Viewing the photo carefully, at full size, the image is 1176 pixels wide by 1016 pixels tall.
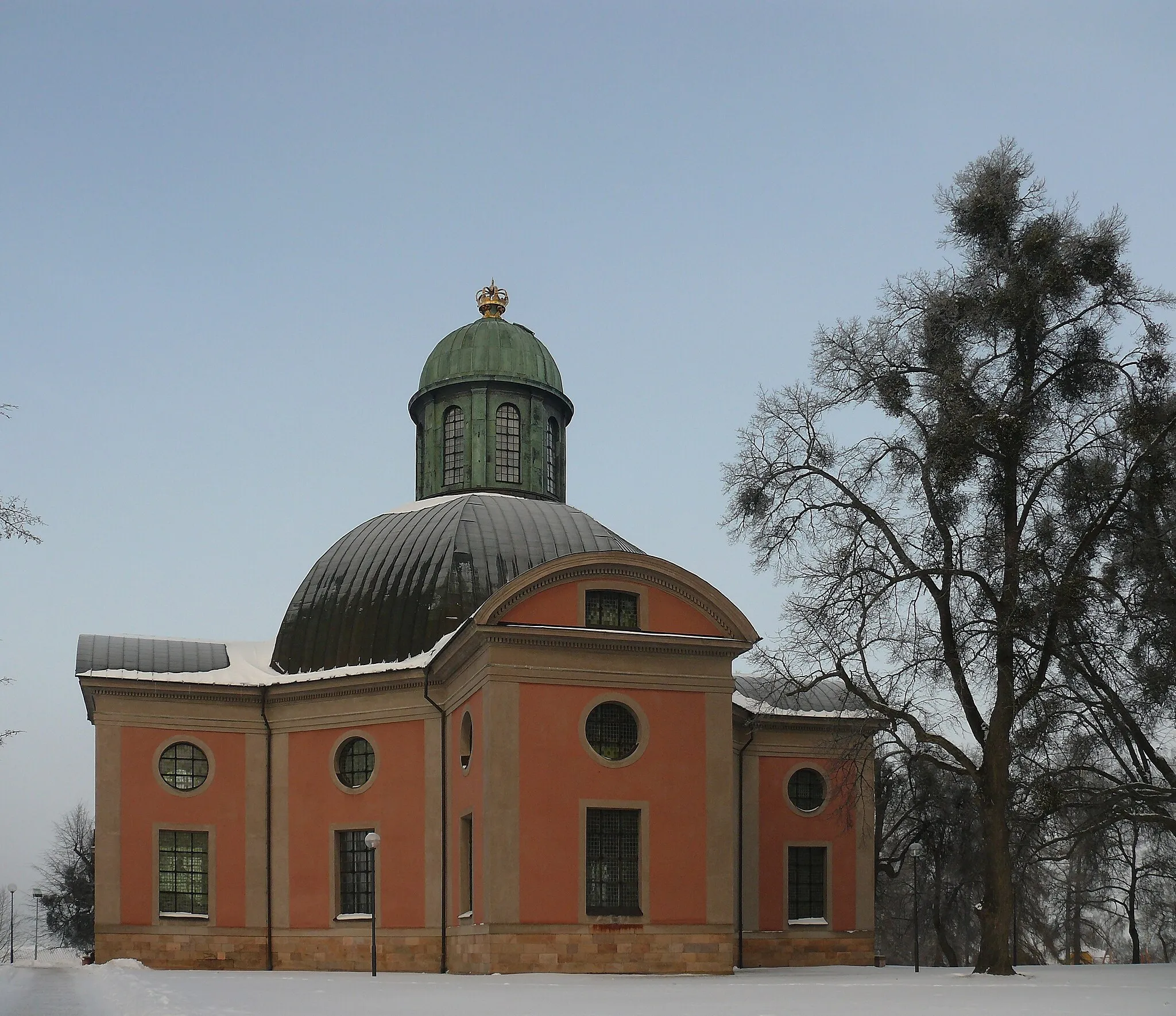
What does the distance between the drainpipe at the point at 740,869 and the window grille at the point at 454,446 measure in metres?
10.8

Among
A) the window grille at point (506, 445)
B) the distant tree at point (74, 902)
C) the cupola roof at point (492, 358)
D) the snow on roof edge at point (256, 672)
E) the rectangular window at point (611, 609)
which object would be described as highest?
the cupola roof at point (492, 358)

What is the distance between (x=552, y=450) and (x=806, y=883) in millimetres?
14197

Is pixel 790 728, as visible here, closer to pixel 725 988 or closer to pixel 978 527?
pixel 978 527

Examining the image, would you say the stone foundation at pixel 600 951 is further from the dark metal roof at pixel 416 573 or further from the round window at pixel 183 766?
the round window at pixel 183 766

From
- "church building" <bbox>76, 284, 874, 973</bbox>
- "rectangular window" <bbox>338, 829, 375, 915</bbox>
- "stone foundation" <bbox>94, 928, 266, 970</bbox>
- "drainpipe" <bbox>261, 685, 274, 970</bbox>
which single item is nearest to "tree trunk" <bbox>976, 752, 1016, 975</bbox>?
"church building" <bbox>76, 284, 874, 973</bbox>

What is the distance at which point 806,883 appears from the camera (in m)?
37.9

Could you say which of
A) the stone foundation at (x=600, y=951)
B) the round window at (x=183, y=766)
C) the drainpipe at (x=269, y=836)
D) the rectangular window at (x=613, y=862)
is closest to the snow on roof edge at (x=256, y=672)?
the drainpipe at (x=269, y=836)

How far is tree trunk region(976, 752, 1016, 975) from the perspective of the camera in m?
25.6

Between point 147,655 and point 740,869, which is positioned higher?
point 147,655

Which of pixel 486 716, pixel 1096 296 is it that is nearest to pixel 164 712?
pixel 486 716

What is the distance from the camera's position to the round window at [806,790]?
38312 millimetres

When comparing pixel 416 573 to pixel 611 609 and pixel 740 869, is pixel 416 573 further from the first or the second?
pixel 740 869

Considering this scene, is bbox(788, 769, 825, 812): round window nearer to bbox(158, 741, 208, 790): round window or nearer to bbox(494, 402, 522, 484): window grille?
bbox(494, 402, 522, 484): window grille

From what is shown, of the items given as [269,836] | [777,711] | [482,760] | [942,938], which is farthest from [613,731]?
[942,938]
